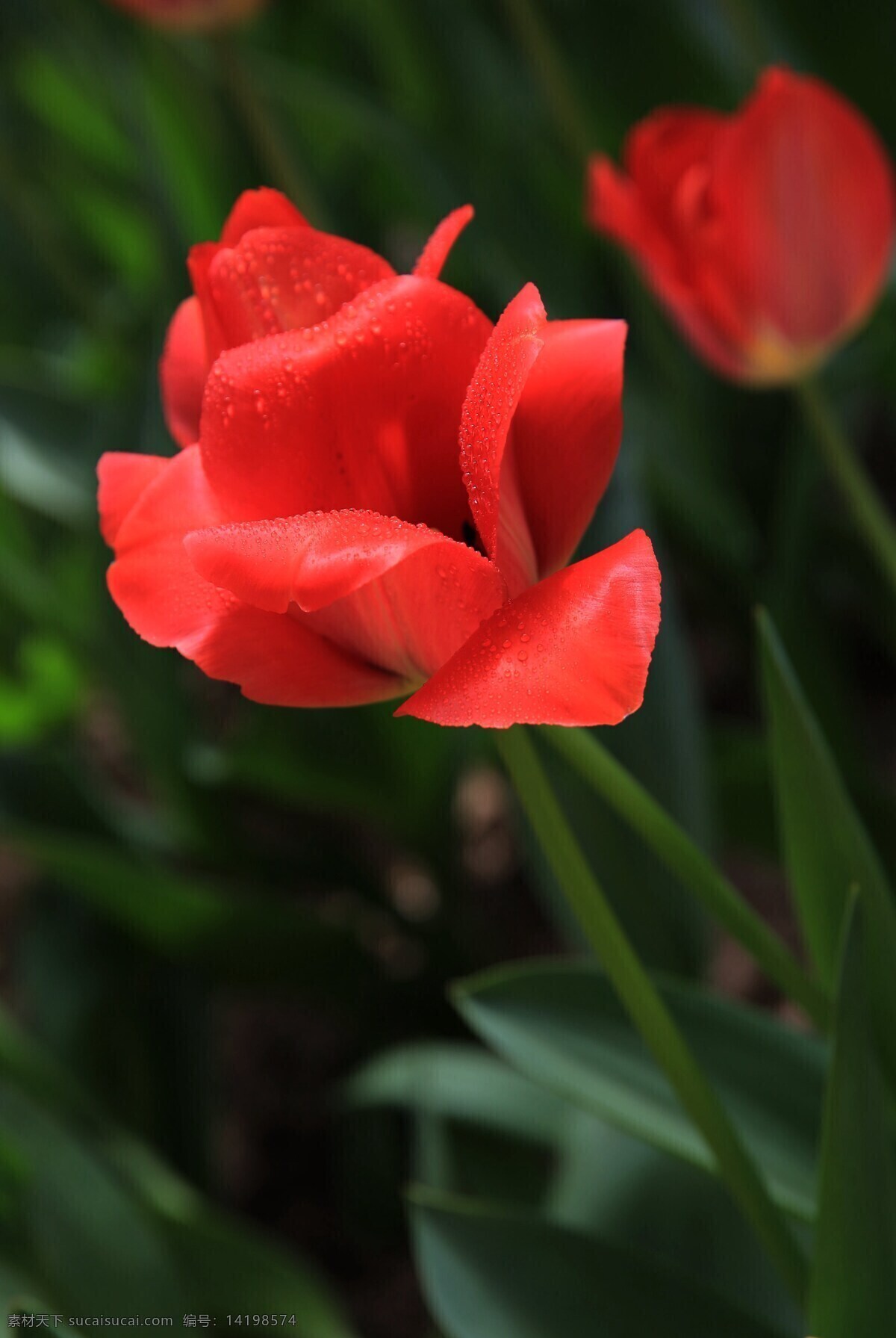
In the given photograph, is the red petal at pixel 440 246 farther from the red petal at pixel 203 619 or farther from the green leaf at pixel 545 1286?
the green leaf at pixel 545 1286

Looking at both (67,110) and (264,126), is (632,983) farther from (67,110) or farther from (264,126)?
(67,110)

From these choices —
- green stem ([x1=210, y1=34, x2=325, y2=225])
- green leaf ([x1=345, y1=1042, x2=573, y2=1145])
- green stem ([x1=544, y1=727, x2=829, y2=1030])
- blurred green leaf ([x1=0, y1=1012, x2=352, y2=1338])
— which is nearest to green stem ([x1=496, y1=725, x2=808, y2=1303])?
green stem ([x1=544, y1=727, x2=829, y2=1030])

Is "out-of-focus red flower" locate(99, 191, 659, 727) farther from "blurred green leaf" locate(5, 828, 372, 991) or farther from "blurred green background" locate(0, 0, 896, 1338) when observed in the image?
"blurred green leaf" locate(5, 828, 372, 991)

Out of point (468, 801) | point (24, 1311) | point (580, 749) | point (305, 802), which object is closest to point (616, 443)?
point (580, 749)

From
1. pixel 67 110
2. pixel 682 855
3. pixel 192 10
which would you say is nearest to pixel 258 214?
pixel 682 855

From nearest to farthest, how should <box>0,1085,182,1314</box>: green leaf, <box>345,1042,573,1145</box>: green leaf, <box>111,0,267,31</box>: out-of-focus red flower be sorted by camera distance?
<box>0,1085,182,1314</box>: green leaf, <box>345,1042,573,1145</box>: green leaf, <box>111,0,267,31</box>: out-of-focus red flower

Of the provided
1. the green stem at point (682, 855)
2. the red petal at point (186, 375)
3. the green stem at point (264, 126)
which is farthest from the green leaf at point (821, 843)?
the green stem at point (264, 126)

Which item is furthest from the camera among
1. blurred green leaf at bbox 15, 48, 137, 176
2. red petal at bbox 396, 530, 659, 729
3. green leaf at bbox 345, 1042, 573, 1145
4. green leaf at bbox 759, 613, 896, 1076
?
blurred green leaf at bbox 15, 48, 137, 176
